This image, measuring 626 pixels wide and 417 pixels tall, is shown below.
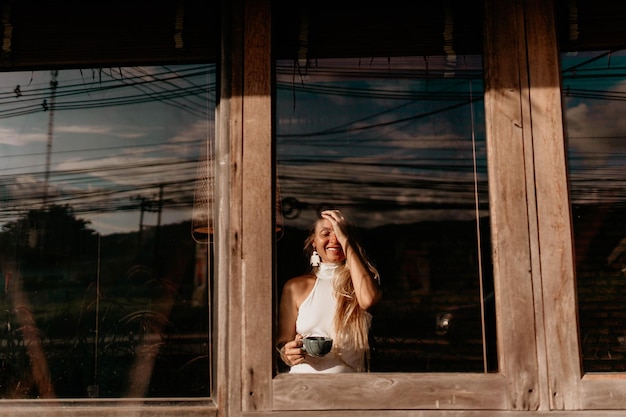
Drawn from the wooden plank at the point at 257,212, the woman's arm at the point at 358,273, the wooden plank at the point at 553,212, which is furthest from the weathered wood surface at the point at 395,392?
A: the woman's arm at the point at 358,273

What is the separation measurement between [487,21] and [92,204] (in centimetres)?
230

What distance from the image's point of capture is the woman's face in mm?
3053

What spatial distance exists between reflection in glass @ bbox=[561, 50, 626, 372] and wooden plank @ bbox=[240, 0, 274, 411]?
1350 mm

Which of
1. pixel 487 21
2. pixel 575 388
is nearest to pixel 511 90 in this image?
pixel 487 21

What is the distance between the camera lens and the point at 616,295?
325cm

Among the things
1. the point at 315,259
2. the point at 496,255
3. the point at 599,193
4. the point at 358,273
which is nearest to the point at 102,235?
the point at 315,259

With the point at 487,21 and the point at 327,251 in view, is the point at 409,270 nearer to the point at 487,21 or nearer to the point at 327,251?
the point at 327,251

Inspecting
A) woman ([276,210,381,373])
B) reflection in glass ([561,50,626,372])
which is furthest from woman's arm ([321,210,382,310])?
reflection in glass ([561,50,626,372])

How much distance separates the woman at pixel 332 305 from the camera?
2730mm

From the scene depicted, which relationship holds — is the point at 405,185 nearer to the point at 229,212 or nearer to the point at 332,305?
the point at 332,305

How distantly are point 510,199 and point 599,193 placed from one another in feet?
5.96

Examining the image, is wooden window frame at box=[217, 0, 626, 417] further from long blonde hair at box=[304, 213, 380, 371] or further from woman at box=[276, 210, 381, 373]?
long blonde hair at box=[304, 213, 380, 371]

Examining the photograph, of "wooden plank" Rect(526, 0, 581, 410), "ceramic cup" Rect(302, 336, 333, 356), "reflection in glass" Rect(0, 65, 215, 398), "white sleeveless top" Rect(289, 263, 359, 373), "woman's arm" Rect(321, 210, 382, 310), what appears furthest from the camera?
"reflection in glass" Rect(0, 65, 215, 398)

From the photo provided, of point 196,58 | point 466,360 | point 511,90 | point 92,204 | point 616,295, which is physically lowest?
point 466,360
